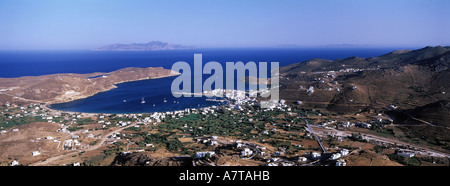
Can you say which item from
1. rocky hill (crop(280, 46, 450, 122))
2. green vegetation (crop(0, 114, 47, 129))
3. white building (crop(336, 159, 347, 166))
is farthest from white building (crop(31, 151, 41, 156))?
rocky hill (crop(280, 46, 450, 122))

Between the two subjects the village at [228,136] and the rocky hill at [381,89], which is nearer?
the village at [228,136]

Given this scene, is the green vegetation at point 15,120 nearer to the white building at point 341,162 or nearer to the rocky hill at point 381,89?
the white building at point 341,162

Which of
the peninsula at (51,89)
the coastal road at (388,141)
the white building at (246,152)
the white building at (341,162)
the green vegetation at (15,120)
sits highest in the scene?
the peninsula at (51,89)

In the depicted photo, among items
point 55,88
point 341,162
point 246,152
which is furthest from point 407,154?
point 55,88

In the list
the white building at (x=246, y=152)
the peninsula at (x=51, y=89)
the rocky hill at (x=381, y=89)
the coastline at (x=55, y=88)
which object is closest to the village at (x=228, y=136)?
the white building at (x=246, y=152)

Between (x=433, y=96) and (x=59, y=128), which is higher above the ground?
(x=433, y=96)

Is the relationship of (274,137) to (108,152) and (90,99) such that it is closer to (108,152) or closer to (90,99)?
(108,152)

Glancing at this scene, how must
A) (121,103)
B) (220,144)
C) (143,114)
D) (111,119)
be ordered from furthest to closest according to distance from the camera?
1. (121,103)
2. (143,114)
3. (111,119)
4. (220,144)

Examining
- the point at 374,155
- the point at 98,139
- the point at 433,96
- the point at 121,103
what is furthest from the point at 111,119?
the point at 433,96

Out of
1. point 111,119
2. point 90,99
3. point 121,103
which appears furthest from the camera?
point 90,99
